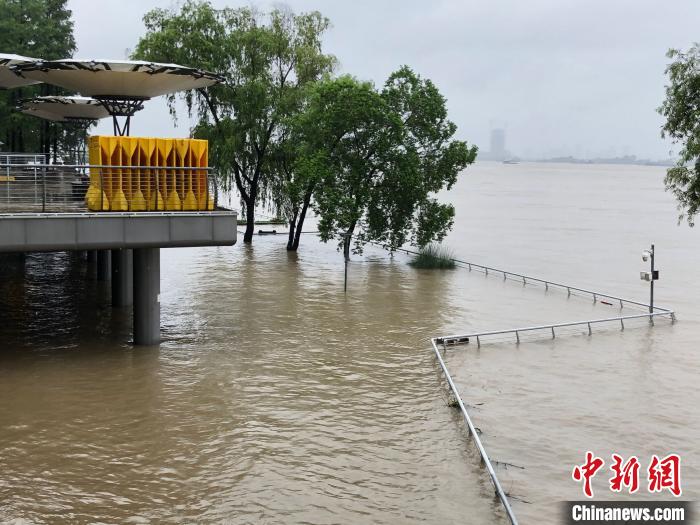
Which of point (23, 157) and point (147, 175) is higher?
point (23, 157)

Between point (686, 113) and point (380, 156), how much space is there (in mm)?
24294

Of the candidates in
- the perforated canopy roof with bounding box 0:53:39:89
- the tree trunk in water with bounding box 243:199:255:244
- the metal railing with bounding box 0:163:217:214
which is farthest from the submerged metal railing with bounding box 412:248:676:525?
the tree trunk in water with bounding box 243:199:255:244

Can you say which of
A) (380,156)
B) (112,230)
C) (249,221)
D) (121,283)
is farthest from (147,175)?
(249,221)

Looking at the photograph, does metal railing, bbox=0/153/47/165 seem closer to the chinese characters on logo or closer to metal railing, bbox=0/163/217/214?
metal railing, bbox=0/163/217/214

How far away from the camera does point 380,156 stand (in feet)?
137

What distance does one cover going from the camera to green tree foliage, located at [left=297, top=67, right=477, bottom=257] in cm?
4066

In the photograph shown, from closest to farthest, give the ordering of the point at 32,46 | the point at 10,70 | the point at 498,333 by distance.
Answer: the point at 10,70 → the point at 498,333 → the point at 32,46

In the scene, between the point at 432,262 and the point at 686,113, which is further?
the point at 432,262

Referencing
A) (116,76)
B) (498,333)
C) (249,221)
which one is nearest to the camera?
(116,76)

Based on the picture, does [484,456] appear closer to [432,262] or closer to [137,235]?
[137,235]

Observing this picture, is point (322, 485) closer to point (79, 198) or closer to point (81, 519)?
point (81, 519)

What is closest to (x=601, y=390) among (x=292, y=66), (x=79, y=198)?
(x=79, y=198)

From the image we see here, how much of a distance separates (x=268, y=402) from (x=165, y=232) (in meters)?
4.92

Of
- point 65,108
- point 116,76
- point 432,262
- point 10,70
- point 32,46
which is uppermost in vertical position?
point 32,46
